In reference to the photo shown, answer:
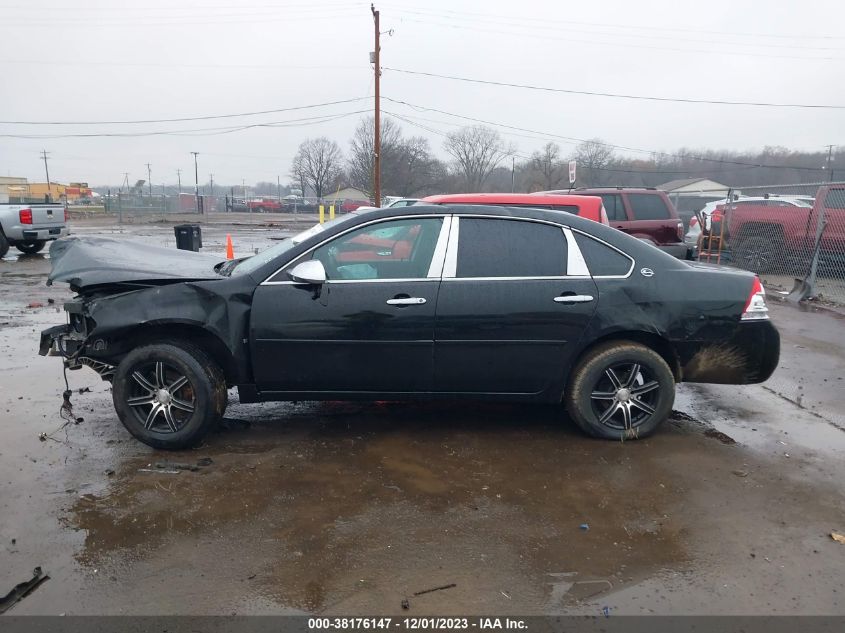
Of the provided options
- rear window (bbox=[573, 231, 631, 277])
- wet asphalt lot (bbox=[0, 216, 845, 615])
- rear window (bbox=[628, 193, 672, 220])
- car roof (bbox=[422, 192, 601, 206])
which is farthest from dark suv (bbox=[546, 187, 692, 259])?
rear window (bbox=[573, 231, 631, 277])

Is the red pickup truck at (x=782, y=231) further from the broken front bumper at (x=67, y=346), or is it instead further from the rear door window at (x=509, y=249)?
the broken front bumper at (x=67, y=346)

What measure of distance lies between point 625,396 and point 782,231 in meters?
11.6

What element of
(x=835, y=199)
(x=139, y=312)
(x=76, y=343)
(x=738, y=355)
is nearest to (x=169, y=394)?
(x=139, y=312)

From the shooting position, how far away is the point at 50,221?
16.4m

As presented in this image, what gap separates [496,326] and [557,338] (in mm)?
442

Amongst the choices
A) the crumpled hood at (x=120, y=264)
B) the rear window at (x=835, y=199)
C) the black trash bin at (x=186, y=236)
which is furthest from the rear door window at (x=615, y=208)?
the black trash bin at (x=186, y=236)

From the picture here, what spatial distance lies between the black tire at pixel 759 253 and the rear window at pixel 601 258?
11537mm

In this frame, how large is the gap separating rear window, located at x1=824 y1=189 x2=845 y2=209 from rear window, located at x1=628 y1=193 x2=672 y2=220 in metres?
3.42

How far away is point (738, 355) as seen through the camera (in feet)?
14.9

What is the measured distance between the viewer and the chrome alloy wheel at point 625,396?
450cm

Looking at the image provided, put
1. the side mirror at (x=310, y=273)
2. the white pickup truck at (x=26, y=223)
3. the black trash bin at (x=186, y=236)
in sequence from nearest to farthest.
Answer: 1. the side mirror at (x=310, y=273)
2. the black trash bin at (x=186, y=236)
3. the white pickup truck at (x=26, y=223)

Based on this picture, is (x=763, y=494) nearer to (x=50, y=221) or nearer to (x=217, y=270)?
(x=217, y=270)

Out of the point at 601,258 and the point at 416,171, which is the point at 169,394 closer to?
the point at 601,258

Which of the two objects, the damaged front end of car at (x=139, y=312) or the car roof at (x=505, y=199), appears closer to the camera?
the damaged front end of car at (x=139, y=312)
